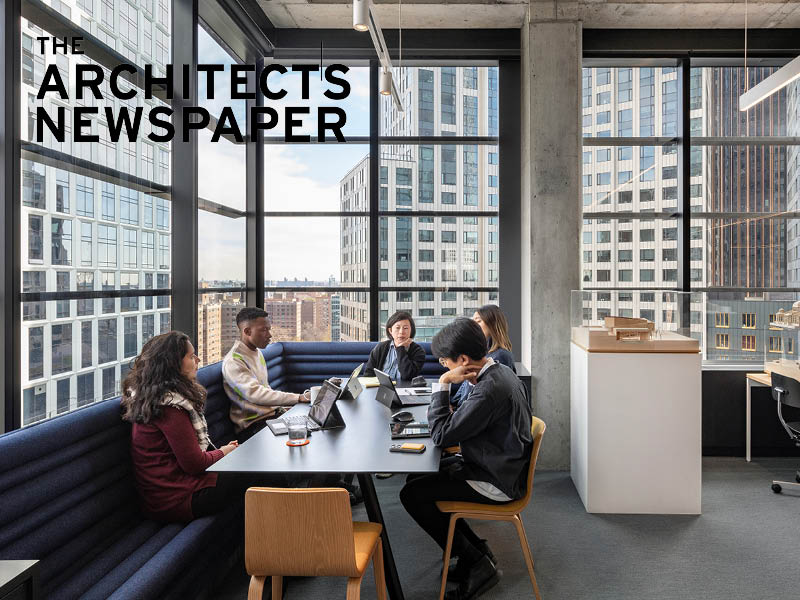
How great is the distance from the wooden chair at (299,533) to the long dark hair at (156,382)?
0.82 m

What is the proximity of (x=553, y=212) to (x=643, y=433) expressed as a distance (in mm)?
1974

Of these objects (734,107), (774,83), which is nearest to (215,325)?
(774,83)

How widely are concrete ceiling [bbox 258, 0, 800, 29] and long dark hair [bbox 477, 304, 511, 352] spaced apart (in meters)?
2.66

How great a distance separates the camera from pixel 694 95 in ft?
16.5

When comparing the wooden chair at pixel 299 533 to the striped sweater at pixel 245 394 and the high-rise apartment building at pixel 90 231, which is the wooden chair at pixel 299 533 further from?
the striped sweater at pixel 245 394

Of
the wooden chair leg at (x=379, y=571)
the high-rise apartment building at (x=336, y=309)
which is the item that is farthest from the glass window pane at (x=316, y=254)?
the wooden chair leg at (x=379, y=571)

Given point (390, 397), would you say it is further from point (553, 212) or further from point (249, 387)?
point (553, 212)

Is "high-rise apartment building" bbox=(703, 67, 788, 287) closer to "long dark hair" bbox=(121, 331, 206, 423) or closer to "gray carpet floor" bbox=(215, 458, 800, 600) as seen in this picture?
"gray carpet floor" bbox=(215, 458, 800, 600)

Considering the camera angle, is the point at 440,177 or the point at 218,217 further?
the point at 440,177

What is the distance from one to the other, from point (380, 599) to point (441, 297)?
10.9ft

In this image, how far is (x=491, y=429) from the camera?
249 cm

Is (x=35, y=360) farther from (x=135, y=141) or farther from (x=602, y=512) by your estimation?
(x=602, y=512)

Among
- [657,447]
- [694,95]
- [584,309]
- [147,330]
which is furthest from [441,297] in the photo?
[694,95]


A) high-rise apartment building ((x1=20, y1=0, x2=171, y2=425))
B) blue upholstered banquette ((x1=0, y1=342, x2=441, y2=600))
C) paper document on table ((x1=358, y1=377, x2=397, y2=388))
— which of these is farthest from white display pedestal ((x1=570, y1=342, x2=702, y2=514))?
high-rise apartment building ((x1=20, y1=0, x2=171, y2=425))
